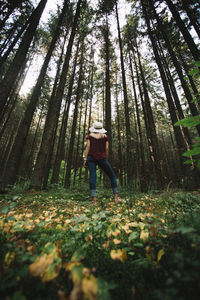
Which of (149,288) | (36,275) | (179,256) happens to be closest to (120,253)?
(149,288)

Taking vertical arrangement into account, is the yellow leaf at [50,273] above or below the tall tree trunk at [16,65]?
below

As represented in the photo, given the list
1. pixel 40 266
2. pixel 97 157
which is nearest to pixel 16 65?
pixel 97 157

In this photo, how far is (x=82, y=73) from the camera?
36.7 feet

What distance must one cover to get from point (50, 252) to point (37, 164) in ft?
15.3

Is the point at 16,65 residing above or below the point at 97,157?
above

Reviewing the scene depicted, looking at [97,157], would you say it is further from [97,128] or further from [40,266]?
[40,266]

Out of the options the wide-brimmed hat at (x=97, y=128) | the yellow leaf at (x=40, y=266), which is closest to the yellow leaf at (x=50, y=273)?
the yellow leaf at (x=40, y=266)

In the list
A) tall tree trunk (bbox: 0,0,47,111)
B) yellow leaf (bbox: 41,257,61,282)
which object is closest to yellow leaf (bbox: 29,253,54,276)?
yellow leaf (bbox: 41,257,61,282)

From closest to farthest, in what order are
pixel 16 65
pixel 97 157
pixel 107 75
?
pixel 97 157, pixel 16 65, pixel 107 75

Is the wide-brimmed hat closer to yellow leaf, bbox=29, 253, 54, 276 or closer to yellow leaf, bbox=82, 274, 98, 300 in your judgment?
yellow leaf, bbox=29, 253, 54, 276

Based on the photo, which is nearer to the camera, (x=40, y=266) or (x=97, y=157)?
(x=40, y=266)

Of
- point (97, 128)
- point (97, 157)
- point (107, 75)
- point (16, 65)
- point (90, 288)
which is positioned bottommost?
point (90, 288)

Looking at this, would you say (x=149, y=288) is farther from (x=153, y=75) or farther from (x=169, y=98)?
Result: (x=153, y=75)

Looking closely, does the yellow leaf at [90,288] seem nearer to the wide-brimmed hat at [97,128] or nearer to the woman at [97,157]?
the woman at [97,157]
